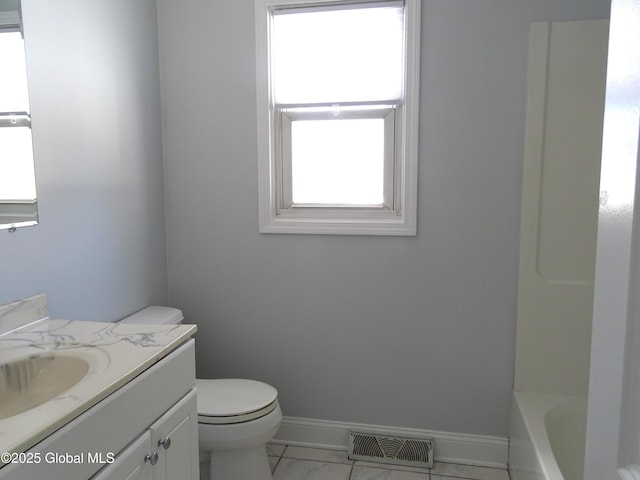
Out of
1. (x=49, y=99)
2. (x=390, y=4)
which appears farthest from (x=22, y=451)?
(x=390, y=4)

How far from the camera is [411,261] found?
225 cm

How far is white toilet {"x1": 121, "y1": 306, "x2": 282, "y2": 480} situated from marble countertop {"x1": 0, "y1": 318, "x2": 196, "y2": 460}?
22.0 inches

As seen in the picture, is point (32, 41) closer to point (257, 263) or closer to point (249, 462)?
point (257, 263)

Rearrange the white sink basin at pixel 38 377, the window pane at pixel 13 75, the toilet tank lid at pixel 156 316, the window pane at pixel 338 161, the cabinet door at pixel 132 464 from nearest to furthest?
the cabinet door at pixel 132 464, the white sink basin at pixel 38 377, the window pane at pixel 13 75, the toilet tank lid at pixel 156 316, the window pane at pixel 338 161

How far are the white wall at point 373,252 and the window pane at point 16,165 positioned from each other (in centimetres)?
89

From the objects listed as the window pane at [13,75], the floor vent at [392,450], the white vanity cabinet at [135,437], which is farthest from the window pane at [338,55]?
the floor vent at [392,450]

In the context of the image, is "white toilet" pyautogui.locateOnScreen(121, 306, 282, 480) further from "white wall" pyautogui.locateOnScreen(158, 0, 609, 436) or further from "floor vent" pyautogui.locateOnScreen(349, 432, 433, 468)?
"floor vent" pyautogui.locateOnScreen(349, 432, 433, 468)

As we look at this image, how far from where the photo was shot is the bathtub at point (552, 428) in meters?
1.94

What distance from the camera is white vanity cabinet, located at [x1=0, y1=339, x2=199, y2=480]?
898 millimetres

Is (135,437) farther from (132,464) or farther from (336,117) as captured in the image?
(336,117)

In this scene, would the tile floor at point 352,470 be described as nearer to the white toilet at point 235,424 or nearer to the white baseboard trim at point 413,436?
the white baseboard trim at point 413,436

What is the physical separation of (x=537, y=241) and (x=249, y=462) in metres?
1.56

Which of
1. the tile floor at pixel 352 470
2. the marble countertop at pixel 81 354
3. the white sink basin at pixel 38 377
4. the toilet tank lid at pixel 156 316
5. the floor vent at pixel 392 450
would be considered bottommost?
the tile floor at pixel 352 470

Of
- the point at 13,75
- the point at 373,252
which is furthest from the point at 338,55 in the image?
the point at 13,75
